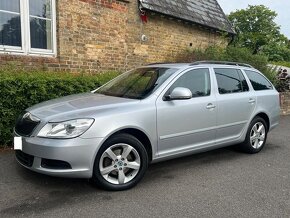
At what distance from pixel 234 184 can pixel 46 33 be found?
232 inches

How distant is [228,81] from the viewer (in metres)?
5.90

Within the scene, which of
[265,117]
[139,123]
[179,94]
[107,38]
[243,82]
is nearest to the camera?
[139,123]

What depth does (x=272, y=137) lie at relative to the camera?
8031mm

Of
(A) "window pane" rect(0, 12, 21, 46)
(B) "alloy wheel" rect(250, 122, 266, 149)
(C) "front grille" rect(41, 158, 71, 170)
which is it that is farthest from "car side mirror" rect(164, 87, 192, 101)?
(A) "window pane" rect(0, 12, 21, 46)

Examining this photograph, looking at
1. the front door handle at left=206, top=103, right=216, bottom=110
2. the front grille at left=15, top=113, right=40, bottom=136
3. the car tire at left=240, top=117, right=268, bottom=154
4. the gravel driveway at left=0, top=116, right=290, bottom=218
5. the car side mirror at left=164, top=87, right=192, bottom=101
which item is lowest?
the gravel driveway at left=0, top=116, right=290, bottom=218

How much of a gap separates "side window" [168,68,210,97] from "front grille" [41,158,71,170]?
6.30ft

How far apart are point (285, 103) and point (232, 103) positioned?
793 cm

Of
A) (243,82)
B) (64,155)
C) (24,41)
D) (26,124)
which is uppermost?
(24,41)

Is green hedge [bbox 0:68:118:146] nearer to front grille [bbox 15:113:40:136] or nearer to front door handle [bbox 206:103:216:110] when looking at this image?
front grille [bbox 15:113:40:136]

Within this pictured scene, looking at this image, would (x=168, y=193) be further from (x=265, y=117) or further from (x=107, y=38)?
(x=107, y=38)

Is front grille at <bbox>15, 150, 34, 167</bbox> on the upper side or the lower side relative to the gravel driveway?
upper

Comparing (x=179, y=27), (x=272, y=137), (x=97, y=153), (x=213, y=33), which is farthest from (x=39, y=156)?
(x=213, y=33)

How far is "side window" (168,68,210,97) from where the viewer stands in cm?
512

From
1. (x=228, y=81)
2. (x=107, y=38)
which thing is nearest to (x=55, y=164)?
(x=228, y=81)
